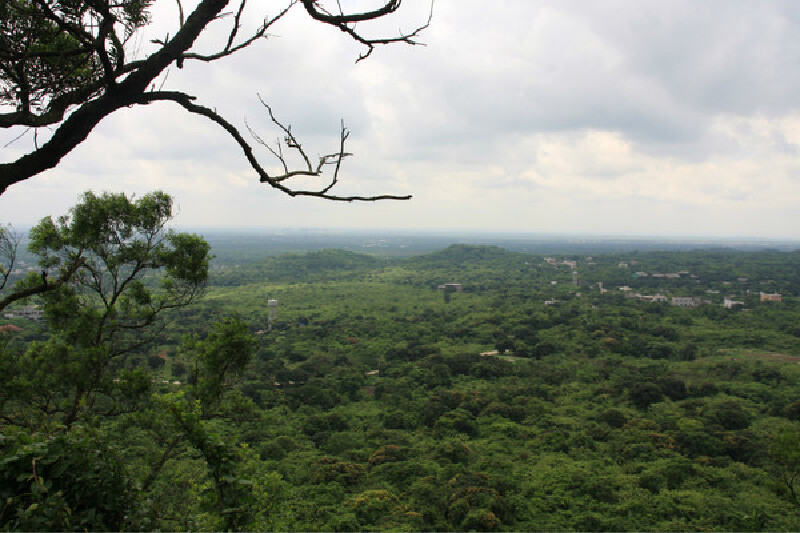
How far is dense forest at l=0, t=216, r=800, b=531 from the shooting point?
4.02 m

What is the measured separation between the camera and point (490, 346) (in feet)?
131

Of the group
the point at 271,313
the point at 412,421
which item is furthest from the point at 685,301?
the point at 271,313

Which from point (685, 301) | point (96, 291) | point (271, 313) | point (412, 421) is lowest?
point (412, 421)

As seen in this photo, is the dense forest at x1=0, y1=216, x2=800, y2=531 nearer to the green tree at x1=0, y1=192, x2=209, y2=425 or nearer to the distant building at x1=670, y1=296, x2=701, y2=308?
the green tree at x1=0, y1=192, x2=209, y2=425

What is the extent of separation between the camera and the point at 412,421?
75.2ft

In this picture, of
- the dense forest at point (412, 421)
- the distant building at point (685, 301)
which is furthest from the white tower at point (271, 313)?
the distant building at point (685, 301)

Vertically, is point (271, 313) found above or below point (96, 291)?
below

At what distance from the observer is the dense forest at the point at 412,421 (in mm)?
4023

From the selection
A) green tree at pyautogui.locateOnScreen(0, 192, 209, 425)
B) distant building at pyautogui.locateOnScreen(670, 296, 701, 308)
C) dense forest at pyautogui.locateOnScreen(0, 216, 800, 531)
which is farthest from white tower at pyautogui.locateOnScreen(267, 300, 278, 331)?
distant building at pyautogui.locateOnScreen(670, 296, 701, 308)

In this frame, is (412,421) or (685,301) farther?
(685,301)

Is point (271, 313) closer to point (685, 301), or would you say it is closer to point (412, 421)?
point (412, 421)

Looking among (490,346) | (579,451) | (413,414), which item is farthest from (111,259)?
(490,346)

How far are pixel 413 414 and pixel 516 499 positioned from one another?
8.83m

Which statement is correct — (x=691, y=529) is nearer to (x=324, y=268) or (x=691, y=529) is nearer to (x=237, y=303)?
(x=237, y=303)
